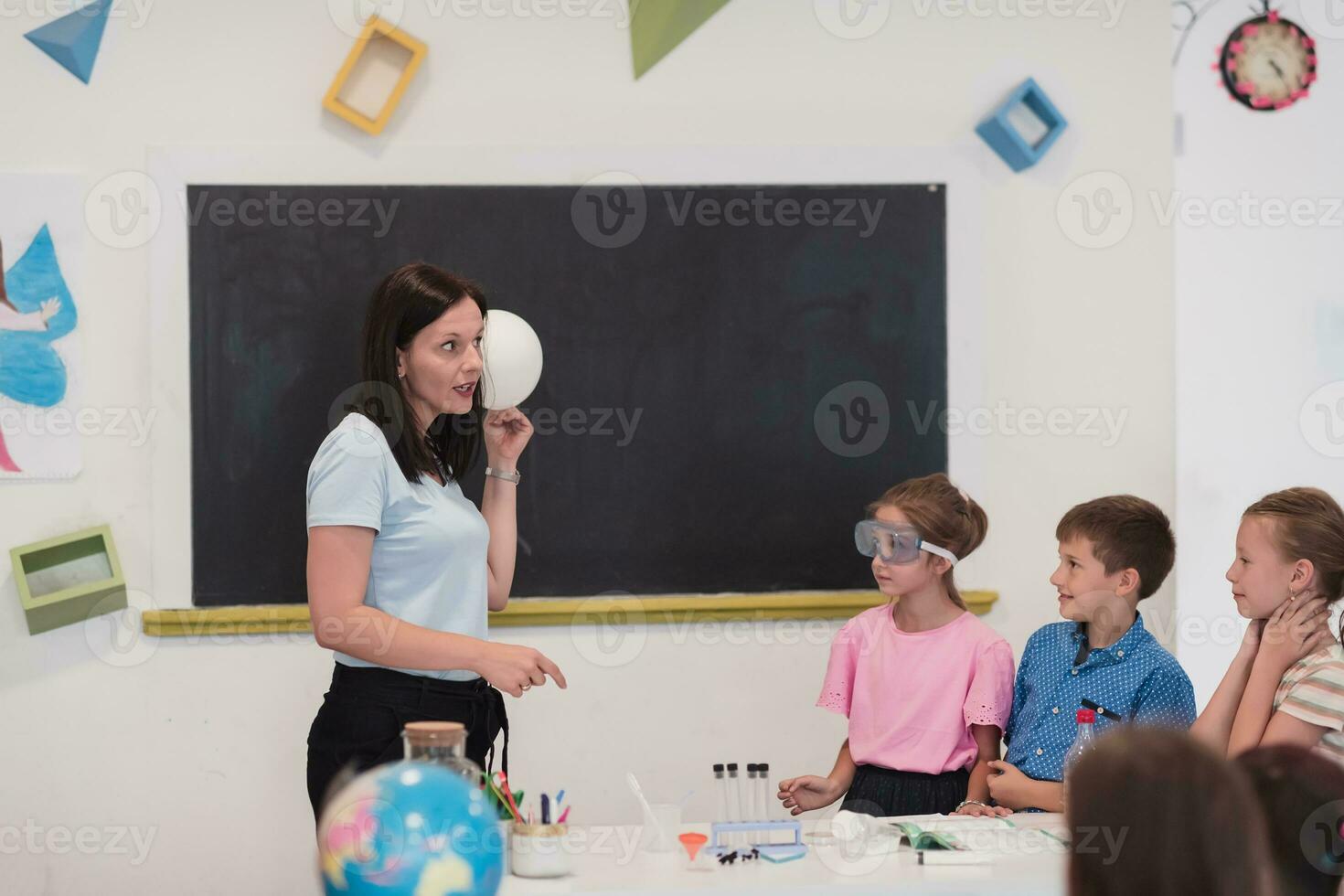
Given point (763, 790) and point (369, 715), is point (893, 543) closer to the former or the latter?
point (763, 790)

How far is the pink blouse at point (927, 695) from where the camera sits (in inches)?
97.8

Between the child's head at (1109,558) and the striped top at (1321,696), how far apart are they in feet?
1.20

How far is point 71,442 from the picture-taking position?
2973mm

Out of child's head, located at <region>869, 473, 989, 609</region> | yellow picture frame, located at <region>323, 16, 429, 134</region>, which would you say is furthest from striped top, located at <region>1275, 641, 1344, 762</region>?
yellow picture frame, located at <region>323, 16, 429, 134</region>

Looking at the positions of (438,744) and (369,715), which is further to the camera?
(369,715)

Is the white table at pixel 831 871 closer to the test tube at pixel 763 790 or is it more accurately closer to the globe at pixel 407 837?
the test tube at pixel 763 790

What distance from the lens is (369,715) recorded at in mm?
2092

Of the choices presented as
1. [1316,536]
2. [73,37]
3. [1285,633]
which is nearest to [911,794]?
[1285,633]

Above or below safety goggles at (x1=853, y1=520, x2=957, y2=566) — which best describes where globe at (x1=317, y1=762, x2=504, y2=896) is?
below

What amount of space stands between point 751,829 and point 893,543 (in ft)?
2.56

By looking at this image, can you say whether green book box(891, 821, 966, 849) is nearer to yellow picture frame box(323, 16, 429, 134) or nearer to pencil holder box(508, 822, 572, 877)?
pencil holder box(508, 822, 572, 877)

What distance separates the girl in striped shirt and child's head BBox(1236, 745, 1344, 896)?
95 centimetres

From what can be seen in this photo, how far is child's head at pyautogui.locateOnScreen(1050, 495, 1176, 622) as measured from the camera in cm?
243

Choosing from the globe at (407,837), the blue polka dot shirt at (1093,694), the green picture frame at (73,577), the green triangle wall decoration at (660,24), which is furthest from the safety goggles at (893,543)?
the green picture frame at (73,577)
